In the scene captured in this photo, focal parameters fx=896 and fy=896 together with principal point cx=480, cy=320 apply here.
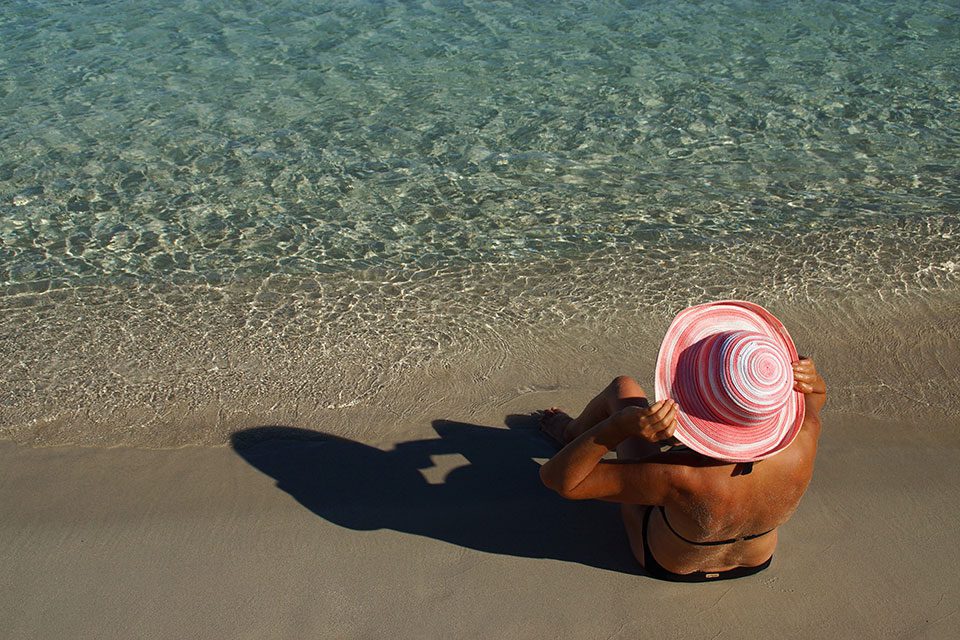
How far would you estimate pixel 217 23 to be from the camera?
29.7 ft

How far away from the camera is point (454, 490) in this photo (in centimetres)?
380

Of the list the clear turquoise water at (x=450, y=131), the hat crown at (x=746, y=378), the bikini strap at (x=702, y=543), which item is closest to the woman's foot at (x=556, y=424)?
the bikini strap at (x=702, y=543)

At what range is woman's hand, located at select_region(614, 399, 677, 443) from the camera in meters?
2.68

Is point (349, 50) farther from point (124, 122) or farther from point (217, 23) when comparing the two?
point (124, 122)

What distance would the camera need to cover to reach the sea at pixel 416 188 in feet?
15.6

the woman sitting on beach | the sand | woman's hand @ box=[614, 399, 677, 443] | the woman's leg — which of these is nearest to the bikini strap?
the woman sitting on beach

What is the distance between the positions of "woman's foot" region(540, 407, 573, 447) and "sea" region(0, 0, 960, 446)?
0.36 m

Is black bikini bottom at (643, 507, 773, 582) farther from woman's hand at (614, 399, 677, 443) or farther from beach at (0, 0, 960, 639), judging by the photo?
woman's hand at (614, 399, 677, 443)

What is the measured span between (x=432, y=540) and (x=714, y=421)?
1319mm

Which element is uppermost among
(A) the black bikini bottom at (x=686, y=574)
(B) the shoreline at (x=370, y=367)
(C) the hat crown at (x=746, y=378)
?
(C) the hat crown at (x=746, y=378)

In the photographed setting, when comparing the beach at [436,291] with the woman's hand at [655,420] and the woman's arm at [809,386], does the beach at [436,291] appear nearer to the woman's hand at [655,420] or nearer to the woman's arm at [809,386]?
the woman's arm at [809,386]

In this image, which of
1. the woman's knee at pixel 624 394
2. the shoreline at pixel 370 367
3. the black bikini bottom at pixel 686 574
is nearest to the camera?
the black bikini bottom at pixel 686 574

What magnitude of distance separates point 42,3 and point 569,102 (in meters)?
5.90

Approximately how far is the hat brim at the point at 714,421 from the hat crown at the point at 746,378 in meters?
0.07
